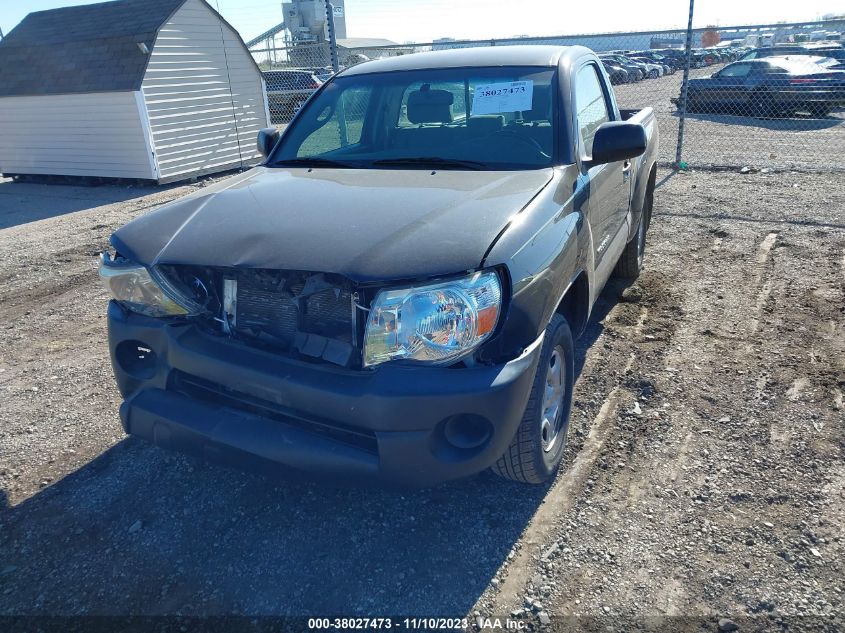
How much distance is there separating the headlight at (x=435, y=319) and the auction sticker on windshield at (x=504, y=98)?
1.51 meters

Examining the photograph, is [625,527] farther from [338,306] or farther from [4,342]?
[4,342]

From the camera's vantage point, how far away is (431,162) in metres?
3.27

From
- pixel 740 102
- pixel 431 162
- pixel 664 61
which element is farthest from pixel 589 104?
pixel 664 61

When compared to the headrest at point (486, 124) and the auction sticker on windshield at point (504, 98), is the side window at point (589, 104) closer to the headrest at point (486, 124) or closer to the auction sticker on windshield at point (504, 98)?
the auction sticker on windshield at point (504, 98)

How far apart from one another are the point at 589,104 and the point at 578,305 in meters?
1.42

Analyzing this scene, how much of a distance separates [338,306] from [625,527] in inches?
58.4

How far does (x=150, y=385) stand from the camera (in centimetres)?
271

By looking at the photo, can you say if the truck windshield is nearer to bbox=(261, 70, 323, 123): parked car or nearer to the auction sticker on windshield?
the auction sticker on windshield

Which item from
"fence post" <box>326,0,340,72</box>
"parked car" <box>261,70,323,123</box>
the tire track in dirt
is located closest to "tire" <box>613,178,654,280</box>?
the tire track in dirt

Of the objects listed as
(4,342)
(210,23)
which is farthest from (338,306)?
(210,23)

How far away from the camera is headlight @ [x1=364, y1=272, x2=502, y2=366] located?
2.19m

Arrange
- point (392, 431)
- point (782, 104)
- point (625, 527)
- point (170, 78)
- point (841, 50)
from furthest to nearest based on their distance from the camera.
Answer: point (841, 50) < point (782, 104) < point (170, 78) < point (625, 527) < point (392, 431)

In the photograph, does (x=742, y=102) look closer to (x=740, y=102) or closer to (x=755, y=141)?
(x=740, y=102)

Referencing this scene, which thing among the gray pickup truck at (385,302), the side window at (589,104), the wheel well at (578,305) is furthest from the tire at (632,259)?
the wheel well at (578,305)
